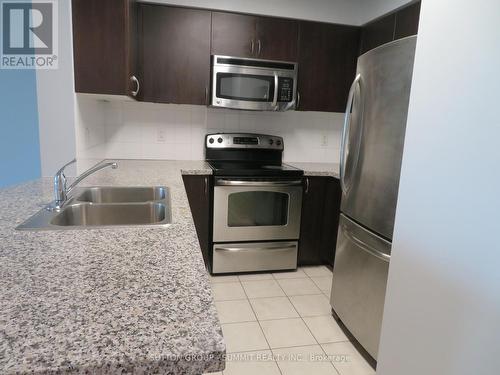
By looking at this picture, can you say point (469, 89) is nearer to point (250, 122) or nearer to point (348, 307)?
point (348, 307)

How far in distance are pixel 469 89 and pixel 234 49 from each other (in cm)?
201

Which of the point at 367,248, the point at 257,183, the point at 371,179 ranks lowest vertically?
the point at 367,248

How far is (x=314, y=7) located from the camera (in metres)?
2.80

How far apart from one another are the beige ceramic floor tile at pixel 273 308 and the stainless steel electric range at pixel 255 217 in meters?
0.41

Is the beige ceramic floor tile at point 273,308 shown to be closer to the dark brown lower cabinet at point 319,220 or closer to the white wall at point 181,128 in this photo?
the dark brown lower cabinet at point 319,220

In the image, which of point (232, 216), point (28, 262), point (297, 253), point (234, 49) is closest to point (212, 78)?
point (234, 49)

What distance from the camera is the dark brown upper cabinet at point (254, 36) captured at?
263 cm

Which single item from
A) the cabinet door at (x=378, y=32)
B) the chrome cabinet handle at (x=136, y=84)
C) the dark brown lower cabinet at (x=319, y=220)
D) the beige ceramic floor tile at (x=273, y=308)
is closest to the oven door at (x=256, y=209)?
the dark brown lower cabinet at (x=319, y=220)

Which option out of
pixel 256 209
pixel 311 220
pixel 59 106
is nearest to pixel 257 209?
pixel 256 209

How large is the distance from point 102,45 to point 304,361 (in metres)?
2.16

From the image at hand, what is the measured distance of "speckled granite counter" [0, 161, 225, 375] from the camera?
498mm

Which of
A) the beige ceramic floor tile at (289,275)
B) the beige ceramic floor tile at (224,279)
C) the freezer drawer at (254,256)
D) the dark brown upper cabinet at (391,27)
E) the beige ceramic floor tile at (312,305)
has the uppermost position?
the dark brown upper cabinet at (391,27)

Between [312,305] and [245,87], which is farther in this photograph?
[245,87]

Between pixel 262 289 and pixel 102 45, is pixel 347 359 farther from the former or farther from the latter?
pixel 102 45
